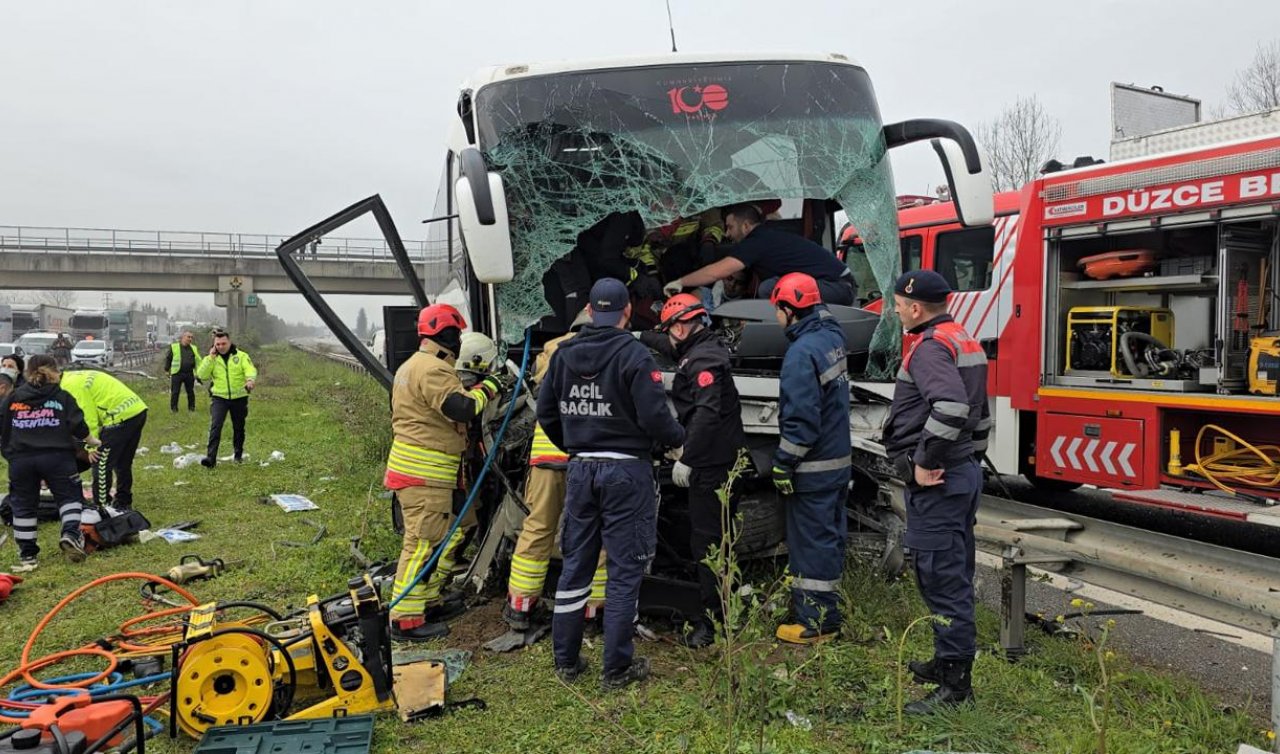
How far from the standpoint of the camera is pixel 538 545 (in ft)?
14.5

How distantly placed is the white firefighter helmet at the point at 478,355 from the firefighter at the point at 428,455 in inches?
5.8

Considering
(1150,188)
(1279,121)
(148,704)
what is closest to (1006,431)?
(1150,188)

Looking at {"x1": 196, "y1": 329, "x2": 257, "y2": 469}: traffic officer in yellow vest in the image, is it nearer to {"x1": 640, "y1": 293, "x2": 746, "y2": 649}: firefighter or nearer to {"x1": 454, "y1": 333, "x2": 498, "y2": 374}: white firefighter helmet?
{"x1": 454, "y1": 333, "x2": 498, "y2": 374}: white firefighter helmet

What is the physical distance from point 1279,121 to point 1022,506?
11.1 ft

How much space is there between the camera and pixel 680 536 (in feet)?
15.5

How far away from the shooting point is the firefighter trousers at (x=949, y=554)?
11.6ft

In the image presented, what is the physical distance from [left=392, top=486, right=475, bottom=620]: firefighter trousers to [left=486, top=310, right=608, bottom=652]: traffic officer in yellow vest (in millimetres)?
475

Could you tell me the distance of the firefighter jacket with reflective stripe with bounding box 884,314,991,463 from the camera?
11.4 ft

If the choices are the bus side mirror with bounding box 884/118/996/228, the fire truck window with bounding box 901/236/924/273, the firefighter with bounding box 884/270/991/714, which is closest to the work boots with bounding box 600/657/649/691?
the firefighter with bounding box 884/270/991/714

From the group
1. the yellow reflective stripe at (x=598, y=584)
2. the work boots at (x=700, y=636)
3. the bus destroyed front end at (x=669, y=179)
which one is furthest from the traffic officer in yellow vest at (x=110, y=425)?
the work boots at (x=700, y=636)

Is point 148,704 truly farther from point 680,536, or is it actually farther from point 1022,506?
point 1022,506

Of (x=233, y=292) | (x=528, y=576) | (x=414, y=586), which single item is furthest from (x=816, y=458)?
(x=233, y=292)

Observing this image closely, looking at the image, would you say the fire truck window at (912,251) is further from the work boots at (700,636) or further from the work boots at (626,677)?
the work boots at (626,677)

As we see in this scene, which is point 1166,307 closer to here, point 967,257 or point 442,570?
point 967,257
